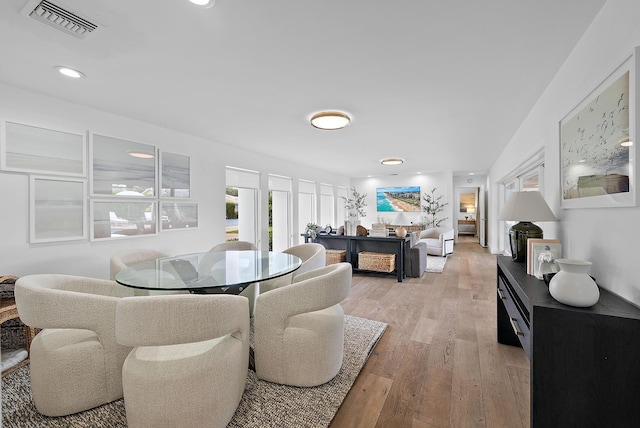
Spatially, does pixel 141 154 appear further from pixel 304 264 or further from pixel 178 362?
pixel 178 362

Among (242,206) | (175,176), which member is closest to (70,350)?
(175,176)

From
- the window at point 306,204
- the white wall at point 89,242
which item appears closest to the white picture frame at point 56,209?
the white wall at point 89,242

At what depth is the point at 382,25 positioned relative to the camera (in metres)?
1.79

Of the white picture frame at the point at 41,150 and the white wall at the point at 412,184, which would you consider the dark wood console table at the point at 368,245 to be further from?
the white wall at the point at 412,184

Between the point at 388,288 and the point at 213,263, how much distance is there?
2738 mm

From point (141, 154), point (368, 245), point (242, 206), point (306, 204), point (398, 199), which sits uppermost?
point (141, 154)

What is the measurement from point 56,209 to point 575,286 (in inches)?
162

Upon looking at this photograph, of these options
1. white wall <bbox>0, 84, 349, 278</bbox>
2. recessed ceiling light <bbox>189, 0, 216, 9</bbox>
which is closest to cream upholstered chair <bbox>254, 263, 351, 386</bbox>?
recessed ceiling light <bbox>189, 0, 216, 9</bbox>

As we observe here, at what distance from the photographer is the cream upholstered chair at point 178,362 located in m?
1.42

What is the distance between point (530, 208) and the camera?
7.12ft

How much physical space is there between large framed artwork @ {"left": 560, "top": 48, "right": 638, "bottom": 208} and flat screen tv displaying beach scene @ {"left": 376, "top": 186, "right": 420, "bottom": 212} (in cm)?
717

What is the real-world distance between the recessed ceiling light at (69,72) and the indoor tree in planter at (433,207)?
8.34m

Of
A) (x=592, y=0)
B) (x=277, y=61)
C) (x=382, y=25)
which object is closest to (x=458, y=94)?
(x=592, y=0)

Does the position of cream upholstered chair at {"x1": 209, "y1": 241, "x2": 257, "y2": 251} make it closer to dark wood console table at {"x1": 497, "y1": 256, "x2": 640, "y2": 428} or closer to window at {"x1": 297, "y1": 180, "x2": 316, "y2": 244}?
dark wood console table at {"x1": 497, "y1": 256, "x2": 640, "y2": 428}
